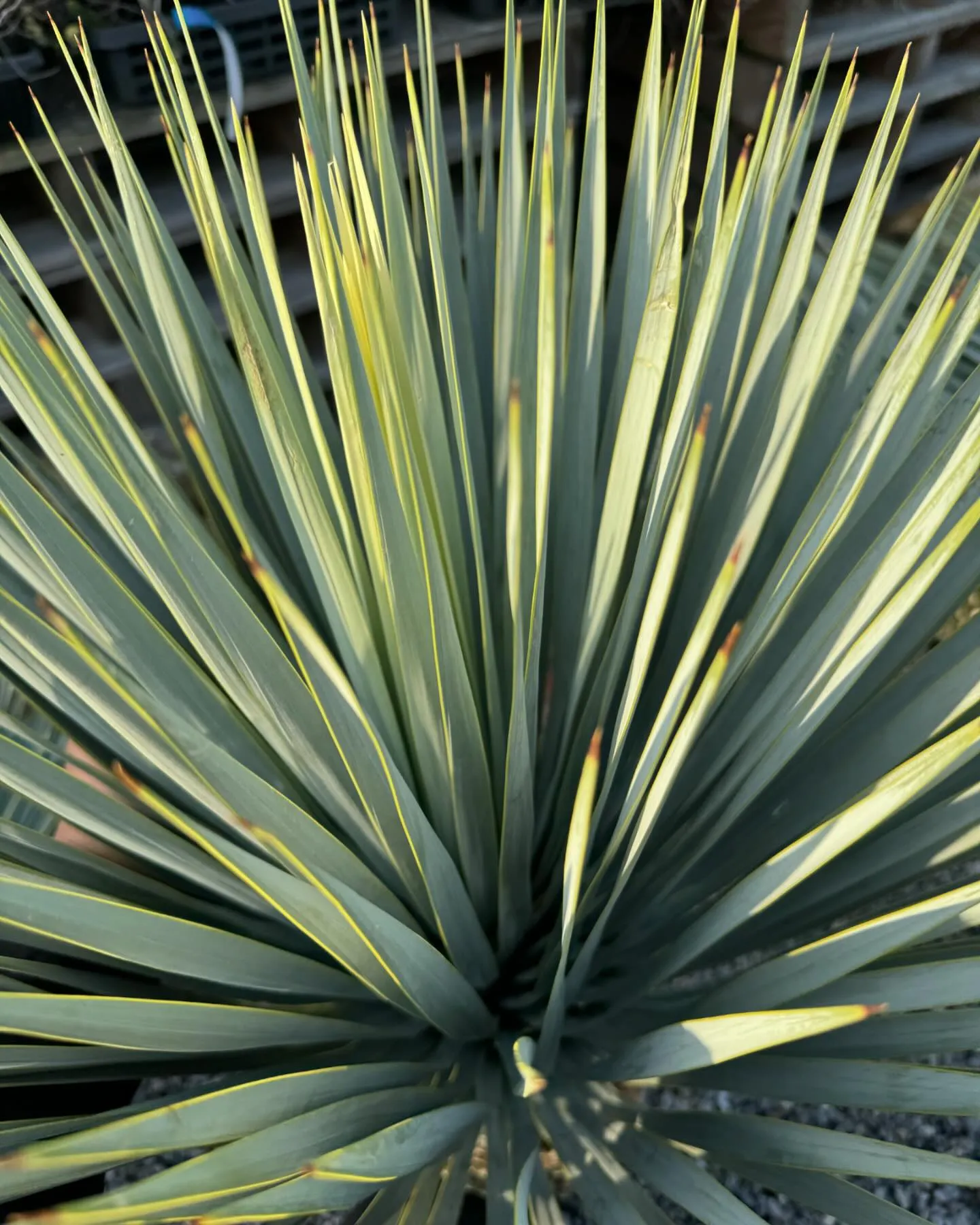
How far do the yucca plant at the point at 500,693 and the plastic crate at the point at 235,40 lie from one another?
1.72ft

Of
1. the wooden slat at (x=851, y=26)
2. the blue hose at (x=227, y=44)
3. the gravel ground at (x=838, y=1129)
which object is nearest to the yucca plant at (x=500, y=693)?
the gravel ground at (x=838, y=1129)

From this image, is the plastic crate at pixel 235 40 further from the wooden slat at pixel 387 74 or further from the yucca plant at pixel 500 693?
the yucca plant at pixel 500 693

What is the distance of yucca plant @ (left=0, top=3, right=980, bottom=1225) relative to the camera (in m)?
0.49

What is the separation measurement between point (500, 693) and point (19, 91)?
3.30ft

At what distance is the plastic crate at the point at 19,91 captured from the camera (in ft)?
3.71

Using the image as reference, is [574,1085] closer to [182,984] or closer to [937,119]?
[182,984]

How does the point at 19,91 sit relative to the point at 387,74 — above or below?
below

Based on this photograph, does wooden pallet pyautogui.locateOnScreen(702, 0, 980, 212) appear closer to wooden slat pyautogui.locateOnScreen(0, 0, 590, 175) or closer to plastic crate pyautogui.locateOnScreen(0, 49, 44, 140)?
wooden slat pyautogui.locateOnScreen(0, 0, 590, 175)

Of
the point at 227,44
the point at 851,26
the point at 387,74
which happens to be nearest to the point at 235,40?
the point at 227,44

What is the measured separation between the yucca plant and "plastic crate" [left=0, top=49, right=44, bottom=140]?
499 mm

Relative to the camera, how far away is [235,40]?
123cm

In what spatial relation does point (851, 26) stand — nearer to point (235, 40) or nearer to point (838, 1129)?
point (235, 40)

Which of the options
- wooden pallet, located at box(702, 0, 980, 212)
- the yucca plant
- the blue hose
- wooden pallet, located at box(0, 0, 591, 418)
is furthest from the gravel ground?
wooden pallet, located at box(702, 0, 980, 212)

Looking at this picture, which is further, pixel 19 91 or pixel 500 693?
pixel 19 91
